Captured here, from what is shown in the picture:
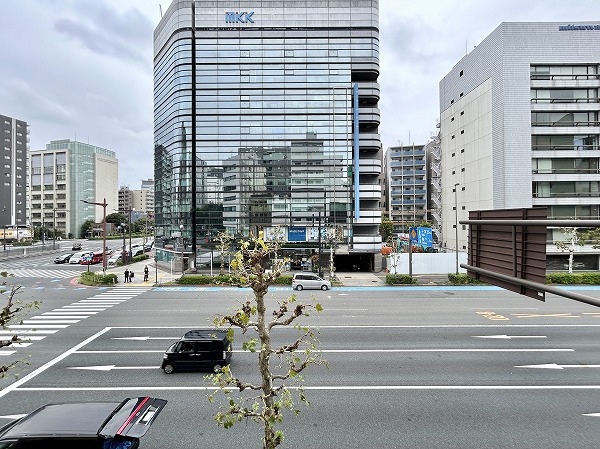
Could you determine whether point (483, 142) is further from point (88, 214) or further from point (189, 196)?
point (88, 214)

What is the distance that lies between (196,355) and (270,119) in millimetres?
36475

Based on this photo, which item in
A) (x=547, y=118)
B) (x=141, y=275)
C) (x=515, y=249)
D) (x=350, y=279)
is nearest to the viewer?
(x=515, y=249)

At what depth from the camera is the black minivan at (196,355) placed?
40.9 ft

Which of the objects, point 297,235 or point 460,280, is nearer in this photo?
point 460,280

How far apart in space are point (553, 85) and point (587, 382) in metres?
Answer: 41.8

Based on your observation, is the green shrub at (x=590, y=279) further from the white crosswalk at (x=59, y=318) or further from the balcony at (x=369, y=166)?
the white crosswalk at (x=59, y=318)

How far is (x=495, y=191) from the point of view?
40.8 meters

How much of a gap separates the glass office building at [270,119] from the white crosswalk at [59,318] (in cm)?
1657

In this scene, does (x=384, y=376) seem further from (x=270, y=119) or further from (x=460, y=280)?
(x=270, y=119)

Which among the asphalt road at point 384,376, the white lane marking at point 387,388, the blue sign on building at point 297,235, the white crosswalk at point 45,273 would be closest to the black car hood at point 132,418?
the asphalt road at point 384,376

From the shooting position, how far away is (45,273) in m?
40.2

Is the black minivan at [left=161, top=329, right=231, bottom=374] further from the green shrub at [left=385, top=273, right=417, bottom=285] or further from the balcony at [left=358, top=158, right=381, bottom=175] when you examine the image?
the balcony at [left=358, top=158, right=381, bottom=175]

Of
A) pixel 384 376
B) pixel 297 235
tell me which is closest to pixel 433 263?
pixel 297 235

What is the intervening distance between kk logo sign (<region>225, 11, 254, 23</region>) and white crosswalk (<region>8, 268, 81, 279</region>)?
37226 millimetres
